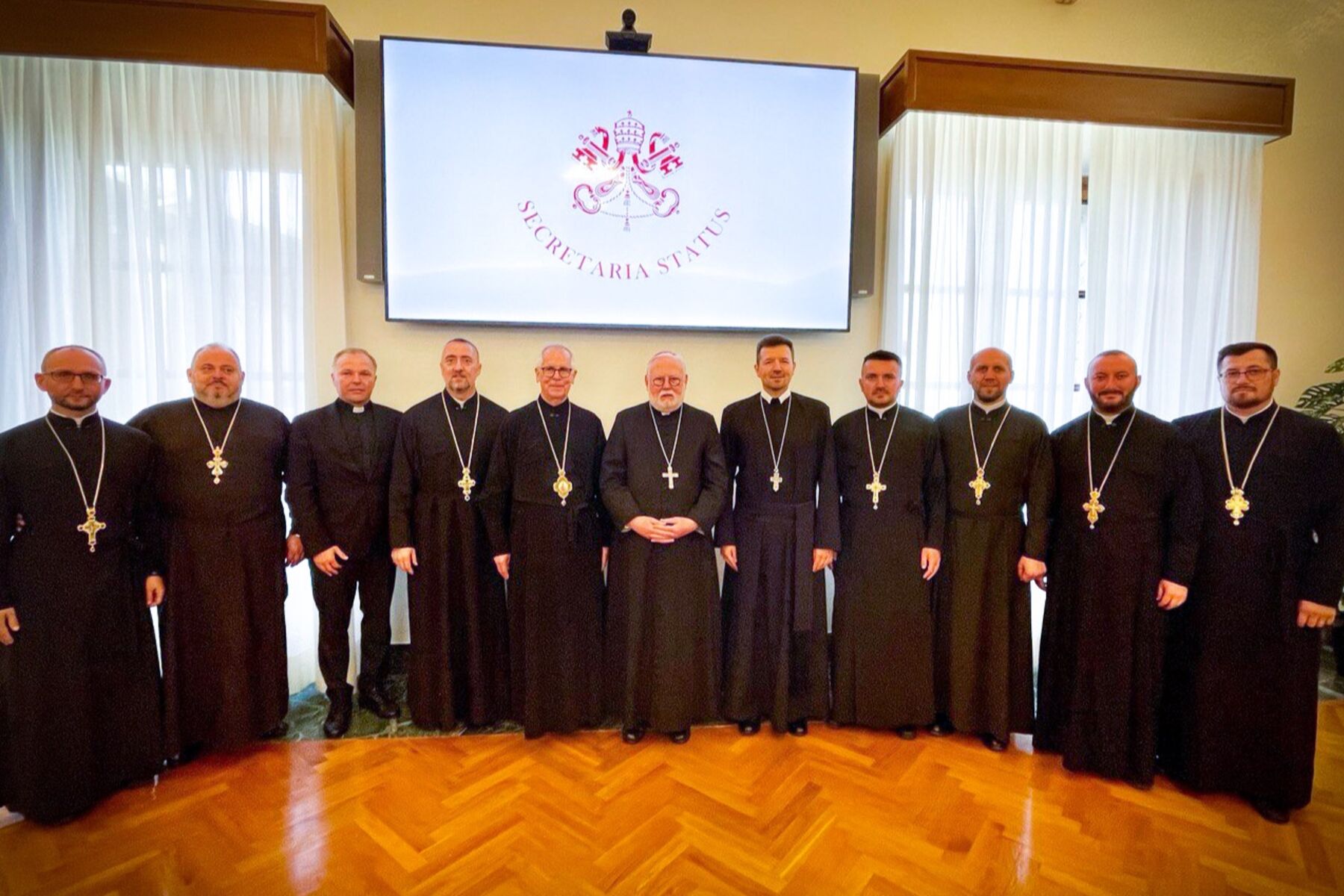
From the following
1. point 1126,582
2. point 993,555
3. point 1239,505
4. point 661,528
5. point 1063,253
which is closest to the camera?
point 1239,505

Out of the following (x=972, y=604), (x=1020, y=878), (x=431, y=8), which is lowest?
(x=1020, y=878)

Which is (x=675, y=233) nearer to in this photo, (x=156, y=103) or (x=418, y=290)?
(x=418, y=290)

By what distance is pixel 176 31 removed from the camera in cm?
303

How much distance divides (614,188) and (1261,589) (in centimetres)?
359

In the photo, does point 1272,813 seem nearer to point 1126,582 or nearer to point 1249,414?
point 1126,582

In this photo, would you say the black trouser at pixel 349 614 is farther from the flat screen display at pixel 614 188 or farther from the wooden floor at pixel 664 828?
the flat screen display at pixel 614 188

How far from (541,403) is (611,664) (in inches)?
51.1

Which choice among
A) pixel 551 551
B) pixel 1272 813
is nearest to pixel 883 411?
pixel 551 551

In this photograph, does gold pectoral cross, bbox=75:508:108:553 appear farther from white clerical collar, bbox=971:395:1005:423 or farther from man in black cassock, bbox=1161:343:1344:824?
man in black cassock, bbox=1161:343:1344:824

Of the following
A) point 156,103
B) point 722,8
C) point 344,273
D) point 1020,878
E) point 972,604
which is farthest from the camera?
point 722,8

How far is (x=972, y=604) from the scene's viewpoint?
2801 mm

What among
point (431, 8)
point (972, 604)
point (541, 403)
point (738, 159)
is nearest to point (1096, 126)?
point (738, 159)

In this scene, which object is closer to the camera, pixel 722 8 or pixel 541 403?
pixel 541 403

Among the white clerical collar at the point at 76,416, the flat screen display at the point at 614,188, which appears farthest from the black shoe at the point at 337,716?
the flat screen display at the point at 614,188
